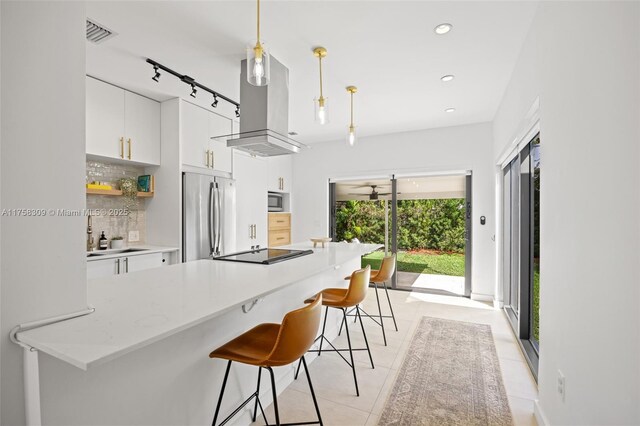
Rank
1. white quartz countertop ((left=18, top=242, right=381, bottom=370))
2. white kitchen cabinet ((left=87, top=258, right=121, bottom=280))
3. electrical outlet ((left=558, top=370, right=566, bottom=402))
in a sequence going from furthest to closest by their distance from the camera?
white kitchen cabinet ((left=87, top=258, right=121, bottom=280)) < electrical outlet ((left=558, top=370, right=566, bottom=402)) < white quartz countertop ((left=18, top=242, right=381, bottom=370))

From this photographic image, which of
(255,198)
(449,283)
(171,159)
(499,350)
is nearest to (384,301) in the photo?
(449,283)

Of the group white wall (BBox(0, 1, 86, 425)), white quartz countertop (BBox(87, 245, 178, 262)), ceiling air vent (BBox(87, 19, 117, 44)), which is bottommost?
white quartz countertop (BBox(87, 245, 178, 262))

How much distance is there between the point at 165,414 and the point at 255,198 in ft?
12.3

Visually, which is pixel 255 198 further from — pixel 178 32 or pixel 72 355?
pixel 72 355

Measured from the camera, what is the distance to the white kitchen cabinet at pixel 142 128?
3.49 metres

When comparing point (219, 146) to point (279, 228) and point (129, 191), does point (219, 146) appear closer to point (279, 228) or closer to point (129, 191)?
point (129, 191)

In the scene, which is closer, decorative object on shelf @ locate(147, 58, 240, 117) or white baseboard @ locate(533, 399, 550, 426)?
white baseboard @ locate(533, 399, 550, 426)

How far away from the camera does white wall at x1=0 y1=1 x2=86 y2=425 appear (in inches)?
38.7

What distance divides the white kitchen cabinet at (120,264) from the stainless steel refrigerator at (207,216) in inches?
14.1

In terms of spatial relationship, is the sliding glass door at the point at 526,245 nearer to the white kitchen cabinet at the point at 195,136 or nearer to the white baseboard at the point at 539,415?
the white baseboard at the point at 539,415

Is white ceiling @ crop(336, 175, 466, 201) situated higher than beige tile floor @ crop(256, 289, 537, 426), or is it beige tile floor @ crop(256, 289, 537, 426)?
white ceiling @ crop(336, 175, 466, 201)

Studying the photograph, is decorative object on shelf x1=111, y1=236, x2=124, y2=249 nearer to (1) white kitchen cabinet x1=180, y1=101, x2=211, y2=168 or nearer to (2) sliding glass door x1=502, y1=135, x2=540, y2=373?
(1) white kitchen cabinet x1=180, y1=101, x2=211, y2=168

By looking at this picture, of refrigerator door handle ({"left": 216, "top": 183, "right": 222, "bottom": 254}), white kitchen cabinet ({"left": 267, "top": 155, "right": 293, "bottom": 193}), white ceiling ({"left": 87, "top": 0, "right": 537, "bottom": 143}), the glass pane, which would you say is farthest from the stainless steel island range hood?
white kitchen cabinet ({"left": 267, "top": 155, "right": 293, "bottom": 193})

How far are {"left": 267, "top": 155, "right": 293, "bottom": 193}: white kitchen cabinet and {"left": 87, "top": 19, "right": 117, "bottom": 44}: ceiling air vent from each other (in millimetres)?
3206
